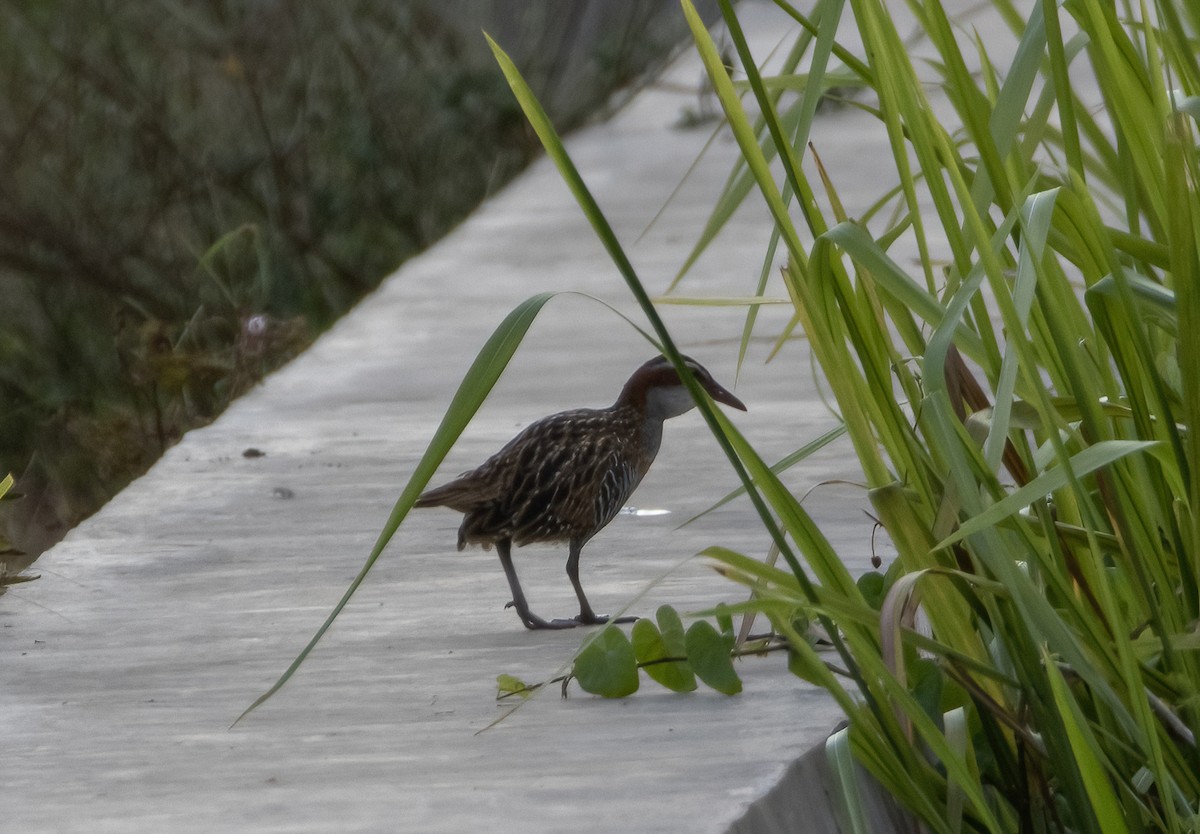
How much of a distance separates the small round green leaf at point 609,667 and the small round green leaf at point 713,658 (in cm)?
10

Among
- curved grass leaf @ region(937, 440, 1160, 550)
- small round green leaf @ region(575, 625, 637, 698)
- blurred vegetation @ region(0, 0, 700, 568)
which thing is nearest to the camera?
curved grass leaf @ region(937, 440, 1160, 550)

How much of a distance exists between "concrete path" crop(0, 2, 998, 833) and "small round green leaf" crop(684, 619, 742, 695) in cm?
4

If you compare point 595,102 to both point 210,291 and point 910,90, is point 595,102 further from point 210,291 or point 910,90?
point 910,90

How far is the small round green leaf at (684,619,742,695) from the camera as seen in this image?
353 cm

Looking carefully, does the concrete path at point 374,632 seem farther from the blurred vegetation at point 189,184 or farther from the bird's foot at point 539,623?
the blurred vegetation at point 189,184

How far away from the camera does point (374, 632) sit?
14.0 ft

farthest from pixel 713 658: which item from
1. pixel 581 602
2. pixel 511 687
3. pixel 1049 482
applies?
pixel 1049 482

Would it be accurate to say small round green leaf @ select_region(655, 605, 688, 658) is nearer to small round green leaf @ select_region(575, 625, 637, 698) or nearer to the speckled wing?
small round green leaf @ select_region(575, 625, 637, 698)

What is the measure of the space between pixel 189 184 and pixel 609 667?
9.09 m

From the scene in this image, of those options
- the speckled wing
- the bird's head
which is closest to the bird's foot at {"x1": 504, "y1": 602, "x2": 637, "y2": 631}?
the speckled wing

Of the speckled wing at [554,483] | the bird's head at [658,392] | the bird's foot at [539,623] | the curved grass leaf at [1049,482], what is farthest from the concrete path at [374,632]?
Answer: the curved grass leaf at [1049,482]

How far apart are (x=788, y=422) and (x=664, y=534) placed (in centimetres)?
147

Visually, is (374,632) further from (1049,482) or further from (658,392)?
(1049,482)

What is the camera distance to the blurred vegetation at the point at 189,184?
967cm
